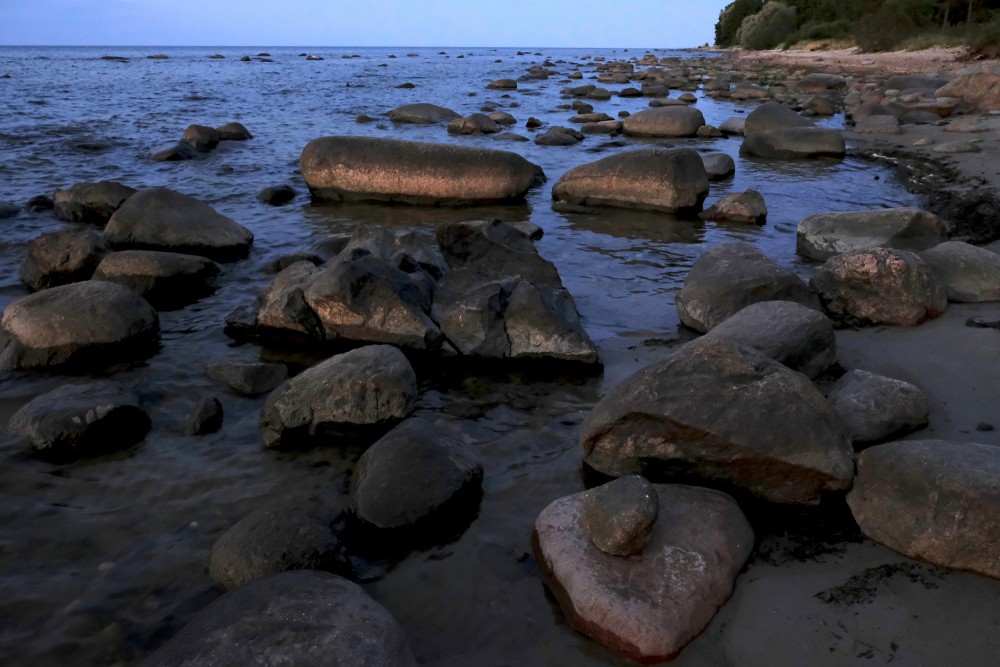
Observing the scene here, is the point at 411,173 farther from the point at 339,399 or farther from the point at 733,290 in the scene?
the point at 339,399

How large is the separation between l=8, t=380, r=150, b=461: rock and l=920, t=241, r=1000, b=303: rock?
5.85m

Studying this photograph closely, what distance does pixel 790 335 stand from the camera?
4.36 m

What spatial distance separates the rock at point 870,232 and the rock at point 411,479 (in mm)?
5048

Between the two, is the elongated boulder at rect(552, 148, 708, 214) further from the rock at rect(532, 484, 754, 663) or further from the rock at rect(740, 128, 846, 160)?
the rock at rect(532, 484, 754, 663)

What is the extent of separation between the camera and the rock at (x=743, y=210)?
880cm

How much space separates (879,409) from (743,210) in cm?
554

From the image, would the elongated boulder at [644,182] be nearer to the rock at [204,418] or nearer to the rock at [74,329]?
the rock at [74,329]

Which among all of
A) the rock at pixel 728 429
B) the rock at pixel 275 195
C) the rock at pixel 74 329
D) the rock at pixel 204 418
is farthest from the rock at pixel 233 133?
the rock at pixel 728 429

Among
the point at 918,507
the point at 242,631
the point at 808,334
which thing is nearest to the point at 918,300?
the point at 808,334

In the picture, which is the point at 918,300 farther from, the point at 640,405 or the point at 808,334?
the point at 640,405

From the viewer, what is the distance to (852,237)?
7035 millimetres

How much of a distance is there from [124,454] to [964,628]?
13.4 ft

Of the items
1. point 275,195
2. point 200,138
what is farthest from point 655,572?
point 200,138

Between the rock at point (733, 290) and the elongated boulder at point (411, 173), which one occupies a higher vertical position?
the elongated boulder at point (411, 173)
